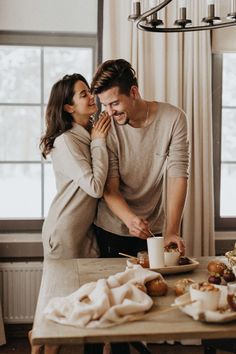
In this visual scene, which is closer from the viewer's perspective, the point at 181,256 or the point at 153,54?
the point at 181,256

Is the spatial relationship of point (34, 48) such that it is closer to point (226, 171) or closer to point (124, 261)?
point (226, 171)

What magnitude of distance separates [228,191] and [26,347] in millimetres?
1654

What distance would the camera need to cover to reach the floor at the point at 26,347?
3.65 m

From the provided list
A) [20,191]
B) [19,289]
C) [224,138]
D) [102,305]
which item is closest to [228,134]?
[224,138]

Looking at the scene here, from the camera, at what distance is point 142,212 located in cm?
300

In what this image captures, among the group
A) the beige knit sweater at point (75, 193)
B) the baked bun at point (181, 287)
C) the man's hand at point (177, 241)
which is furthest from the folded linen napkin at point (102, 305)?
the beige knit sweater at point (75, 193)

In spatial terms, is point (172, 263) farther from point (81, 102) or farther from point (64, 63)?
point (64, 63)

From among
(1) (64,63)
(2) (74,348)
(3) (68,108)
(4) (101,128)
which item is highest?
(1) (64,63)

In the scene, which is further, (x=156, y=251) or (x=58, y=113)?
(x=58, y=113)

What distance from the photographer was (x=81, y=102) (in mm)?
3080

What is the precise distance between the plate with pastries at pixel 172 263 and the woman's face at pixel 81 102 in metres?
0.98

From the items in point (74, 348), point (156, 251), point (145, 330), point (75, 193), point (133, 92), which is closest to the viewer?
point (145, 330)

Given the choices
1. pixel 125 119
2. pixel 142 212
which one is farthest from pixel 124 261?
pixel 125 119

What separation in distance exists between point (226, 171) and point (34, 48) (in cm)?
150
